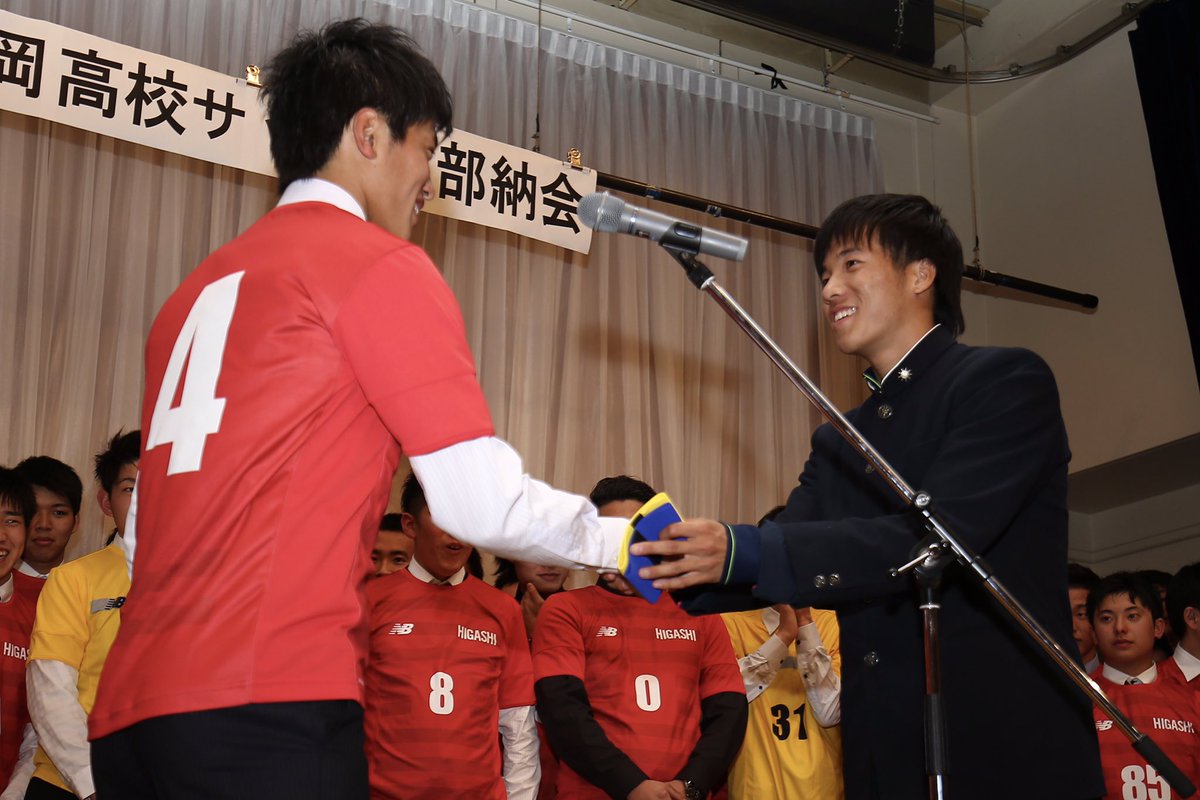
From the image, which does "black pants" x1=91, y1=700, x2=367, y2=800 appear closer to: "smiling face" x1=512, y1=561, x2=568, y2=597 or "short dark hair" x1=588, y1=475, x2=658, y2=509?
"short dark hair" x1=588, y1=475, x2=658, y2=509

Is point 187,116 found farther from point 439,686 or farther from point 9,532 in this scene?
point 439,686

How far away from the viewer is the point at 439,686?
3.73m

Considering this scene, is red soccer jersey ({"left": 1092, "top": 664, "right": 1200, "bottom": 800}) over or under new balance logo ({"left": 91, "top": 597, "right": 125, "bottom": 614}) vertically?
under

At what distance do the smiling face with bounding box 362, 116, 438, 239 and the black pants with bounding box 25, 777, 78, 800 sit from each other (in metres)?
2.52

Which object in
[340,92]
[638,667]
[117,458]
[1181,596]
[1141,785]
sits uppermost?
[340,92]

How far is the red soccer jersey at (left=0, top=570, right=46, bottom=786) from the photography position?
12.4 feet

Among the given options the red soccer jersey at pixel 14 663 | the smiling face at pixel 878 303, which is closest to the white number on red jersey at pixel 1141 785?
the smiling face at pixel 878 303

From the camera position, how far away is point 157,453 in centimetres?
150

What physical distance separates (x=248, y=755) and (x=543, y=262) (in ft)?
14.5

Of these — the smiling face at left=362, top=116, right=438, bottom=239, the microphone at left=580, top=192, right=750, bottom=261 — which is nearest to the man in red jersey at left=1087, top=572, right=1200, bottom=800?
the microphone at left=580, top=192, right=750, bottom=261

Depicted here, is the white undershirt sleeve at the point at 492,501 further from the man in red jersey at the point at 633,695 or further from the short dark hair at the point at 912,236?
the man in red jersey at the point at 633,695

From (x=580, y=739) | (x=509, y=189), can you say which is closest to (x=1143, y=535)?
(x=509, y=189)

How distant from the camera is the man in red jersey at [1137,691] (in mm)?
4387

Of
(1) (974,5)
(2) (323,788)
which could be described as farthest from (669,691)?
(1) (974,5)
